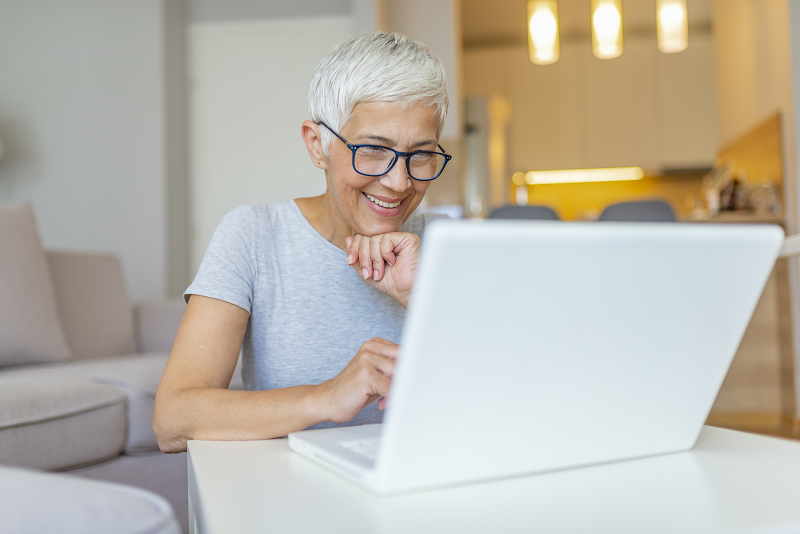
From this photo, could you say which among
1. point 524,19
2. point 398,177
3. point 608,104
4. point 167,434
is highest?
point 524,19

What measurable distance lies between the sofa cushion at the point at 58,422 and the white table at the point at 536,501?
1.02 m

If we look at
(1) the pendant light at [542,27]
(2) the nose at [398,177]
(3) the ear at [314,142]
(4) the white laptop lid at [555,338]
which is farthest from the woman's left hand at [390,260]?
(1) the pendant light at [542,27]

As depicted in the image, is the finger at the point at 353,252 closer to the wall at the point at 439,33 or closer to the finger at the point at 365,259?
the finger at the point at 365,259

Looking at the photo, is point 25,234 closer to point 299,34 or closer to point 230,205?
point 230,205

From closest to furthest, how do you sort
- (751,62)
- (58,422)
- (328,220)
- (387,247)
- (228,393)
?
1. (228,393)
2. (387,247)
3. (328,220)
4. (58,422)
5. (751,62)

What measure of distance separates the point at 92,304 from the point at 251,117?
2180 millimetres

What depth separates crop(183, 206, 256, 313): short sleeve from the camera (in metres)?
0.89

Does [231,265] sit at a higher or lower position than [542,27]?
lower

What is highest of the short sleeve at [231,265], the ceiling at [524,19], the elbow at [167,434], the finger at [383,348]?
the ceiling at [524,19]

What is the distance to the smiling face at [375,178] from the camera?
92cm

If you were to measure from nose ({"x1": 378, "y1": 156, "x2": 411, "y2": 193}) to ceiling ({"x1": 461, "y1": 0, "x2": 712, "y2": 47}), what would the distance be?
4.91 metres

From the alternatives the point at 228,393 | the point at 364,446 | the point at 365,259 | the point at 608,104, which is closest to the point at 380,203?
the point at 365,259

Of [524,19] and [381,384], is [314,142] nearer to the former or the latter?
[381,384]

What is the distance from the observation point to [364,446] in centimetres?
53
